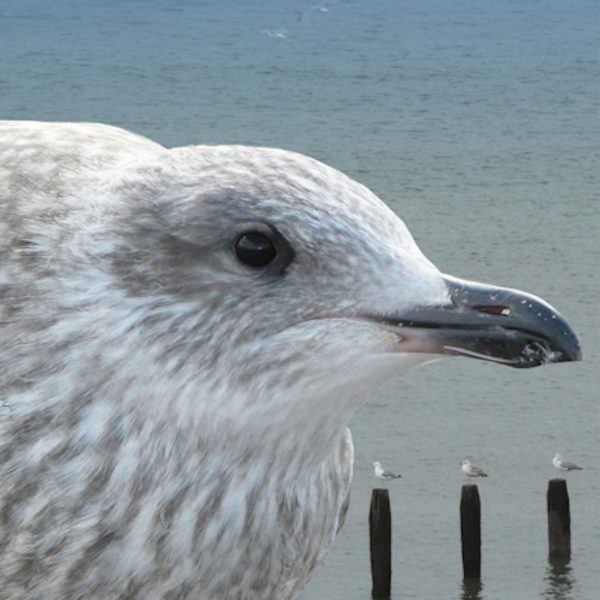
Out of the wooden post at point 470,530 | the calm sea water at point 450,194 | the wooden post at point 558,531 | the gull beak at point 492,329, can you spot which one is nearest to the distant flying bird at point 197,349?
the gull beak at point 492,329

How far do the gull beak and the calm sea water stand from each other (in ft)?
261

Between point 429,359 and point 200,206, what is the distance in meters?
0.66

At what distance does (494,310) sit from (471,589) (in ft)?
266

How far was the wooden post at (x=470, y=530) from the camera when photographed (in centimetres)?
6838

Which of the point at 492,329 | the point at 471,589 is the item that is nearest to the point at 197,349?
the point at 492,329

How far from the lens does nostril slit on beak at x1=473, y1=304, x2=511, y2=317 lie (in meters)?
4.12

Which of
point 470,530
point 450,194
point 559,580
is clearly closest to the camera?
point 470,530

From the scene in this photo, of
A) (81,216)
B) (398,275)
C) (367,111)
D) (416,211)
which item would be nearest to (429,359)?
(398,275)

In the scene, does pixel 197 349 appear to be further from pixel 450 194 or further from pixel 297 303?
pixel 450 194

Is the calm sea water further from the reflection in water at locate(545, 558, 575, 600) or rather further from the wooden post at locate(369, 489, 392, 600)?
the wooden post at locate(369, 489, 392, 600)

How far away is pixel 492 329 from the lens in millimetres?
4109

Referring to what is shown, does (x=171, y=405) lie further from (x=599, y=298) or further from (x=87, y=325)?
(x=599, y=298)

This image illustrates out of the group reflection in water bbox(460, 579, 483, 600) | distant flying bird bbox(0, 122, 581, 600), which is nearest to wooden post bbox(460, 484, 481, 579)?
reflection in water bbox(460, 579, 483, 600)

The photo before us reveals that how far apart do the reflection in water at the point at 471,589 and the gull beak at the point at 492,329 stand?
7945cm
